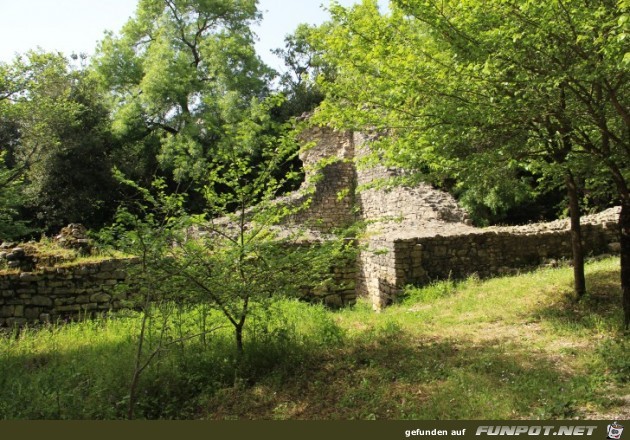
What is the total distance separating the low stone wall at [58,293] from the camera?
6973 millimetres

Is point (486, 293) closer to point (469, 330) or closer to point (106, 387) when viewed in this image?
point (469, 330)

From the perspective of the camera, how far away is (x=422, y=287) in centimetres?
905

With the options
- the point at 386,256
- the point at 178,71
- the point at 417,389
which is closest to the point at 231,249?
the point at 417,389

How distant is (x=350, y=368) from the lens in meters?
5.03

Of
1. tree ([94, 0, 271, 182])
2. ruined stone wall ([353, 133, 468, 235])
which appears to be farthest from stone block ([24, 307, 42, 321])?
tree ([94, 0, 271, 182])

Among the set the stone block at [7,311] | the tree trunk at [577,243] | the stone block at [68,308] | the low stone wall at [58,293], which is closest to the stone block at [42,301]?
the low stone wall at [58,293]

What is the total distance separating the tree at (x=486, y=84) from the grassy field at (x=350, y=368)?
4.56 ft

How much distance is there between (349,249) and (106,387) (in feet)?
10.6

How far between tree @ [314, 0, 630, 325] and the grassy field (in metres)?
1.39

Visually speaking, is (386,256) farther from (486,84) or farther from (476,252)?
(486,84)

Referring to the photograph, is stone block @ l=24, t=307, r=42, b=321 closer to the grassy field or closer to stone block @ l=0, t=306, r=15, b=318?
stone block @ l=0, t=306, r=15, b=318

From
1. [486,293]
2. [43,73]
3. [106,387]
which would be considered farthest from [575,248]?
[43,73]

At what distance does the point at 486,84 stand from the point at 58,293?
744 centimetres

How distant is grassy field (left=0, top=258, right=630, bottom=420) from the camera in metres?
3.99
